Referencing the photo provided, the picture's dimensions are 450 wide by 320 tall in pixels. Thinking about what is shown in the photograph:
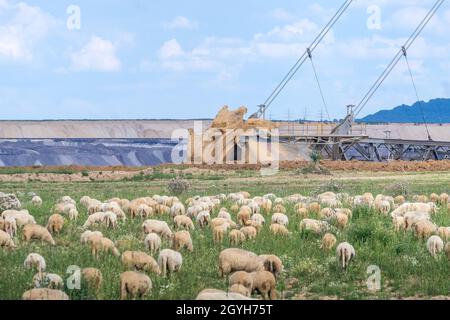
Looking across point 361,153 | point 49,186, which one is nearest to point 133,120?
point 361,153

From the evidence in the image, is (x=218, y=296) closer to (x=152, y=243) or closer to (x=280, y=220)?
(x=152, y=243)

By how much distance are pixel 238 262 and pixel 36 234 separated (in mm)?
4485

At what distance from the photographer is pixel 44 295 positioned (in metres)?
9.53

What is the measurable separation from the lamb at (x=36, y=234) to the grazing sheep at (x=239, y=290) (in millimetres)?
5094

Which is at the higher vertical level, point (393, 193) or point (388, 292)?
point (393, 193)

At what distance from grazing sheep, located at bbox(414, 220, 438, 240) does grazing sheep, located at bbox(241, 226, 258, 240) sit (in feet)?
9.50

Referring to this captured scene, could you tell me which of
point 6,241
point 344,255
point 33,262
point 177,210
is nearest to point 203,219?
point 177,210

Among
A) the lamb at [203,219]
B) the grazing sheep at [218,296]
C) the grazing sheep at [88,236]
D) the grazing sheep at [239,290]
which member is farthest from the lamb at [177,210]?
the grazing sheep at [218,296]

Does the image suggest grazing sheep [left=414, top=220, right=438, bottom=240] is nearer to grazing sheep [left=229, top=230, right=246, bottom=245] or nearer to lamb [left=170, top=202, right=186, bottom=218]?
grazing sheep [left=229, top=230, right=246, bottom=245]

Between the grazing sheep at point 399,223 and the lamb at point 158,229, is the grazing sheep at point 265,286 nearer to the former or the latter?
the lamb at point 158,229

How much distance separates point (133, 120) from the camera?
6506 centimetres

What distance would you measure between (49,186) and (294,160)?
16767 mm

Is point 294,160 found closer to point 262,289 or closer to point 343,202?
point 343,202
